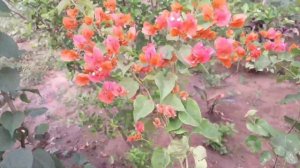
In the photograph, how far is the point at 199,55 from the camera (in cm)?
124

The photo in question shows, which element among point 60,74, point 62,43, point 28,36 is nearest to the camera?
point 62,43

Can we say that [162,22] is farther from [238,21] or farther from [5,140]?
[5,140]

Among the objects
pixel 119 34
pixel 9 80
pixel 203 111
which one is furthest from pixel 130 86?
pixel 203 111

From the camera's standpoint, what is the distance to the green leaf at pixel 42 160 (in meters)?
1.61

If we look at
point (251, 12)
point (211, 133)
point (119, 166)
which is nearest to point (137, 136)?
point (211, 133)

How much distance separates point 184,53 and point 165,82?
104 mm

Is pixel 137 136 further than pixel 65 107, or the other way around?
pixel 65 107

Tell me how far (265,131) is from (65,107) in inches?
64.8

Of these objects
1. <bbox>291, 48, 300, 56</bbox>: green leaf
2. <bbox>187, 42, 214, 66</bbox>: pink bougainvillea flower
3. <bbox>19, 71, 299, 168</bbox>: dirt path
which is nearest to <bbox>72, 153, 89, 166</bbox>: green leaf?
<bbox>19, 71, 299, 168</bbox>: dirt path

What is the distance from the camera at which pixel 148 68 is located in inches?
51.5

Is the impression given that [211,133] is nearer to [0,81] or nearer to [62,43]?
[0,81]

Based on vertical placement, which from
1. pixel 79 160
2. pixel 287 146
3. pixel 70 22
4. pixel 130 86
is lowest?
pixel 79 160

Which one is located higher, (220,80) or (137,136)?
(137,136)

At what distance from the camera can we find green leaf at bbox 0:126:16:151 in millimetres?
1569
